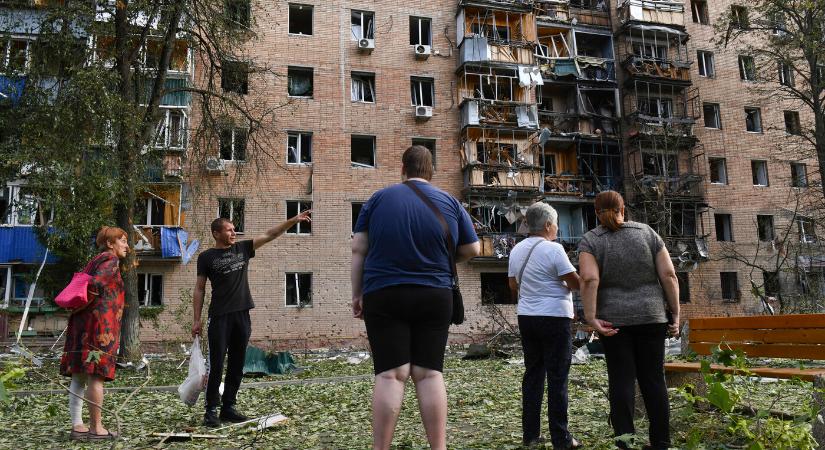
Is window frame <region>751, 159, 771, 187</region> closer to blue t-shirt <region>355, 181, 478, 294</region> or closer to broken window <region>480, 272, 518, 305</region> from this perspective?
broken window <region>480, 272, 518, 305</region>

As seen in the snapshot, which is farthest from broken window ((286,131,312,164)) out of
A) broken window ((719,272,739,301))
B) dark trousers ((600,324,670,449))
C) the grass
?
dark trousers ((600,324,670,449))

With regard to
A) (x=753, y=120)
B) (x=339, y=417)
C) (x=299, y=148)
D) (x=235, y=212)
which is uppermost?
(x=753, y=120)

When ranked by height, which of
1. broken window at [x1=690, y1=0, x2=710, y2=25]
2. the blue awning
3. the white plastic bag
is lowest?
the white plastic bag

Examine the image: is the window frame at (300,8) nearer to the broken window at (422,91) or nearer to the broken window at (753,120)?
the broken window at (422,91)

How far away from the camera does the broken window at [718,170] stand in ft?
106

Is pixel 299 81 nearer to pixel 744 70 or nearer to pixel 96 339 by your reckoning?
pixel 96 339

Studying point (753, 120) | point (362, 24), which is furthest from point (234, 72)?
point (753, 120)

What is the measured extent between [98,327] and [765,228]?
1358 inches

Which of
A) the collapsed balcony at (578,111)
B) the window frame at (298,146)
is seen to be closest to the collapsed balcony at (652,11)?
the collapsed balcony at (578,111)

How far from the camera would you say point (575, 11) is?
3169cm

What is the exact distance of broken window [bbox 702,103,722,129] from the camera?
107 ft

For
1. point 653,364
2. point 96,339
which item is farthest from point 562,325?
point 96,339

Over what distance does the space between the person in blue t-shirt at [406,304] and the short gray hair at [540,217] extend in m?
1.51

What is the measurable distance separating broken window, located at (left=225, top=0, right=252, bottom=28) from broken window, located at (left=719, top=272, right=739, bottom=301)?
25.1 meters
